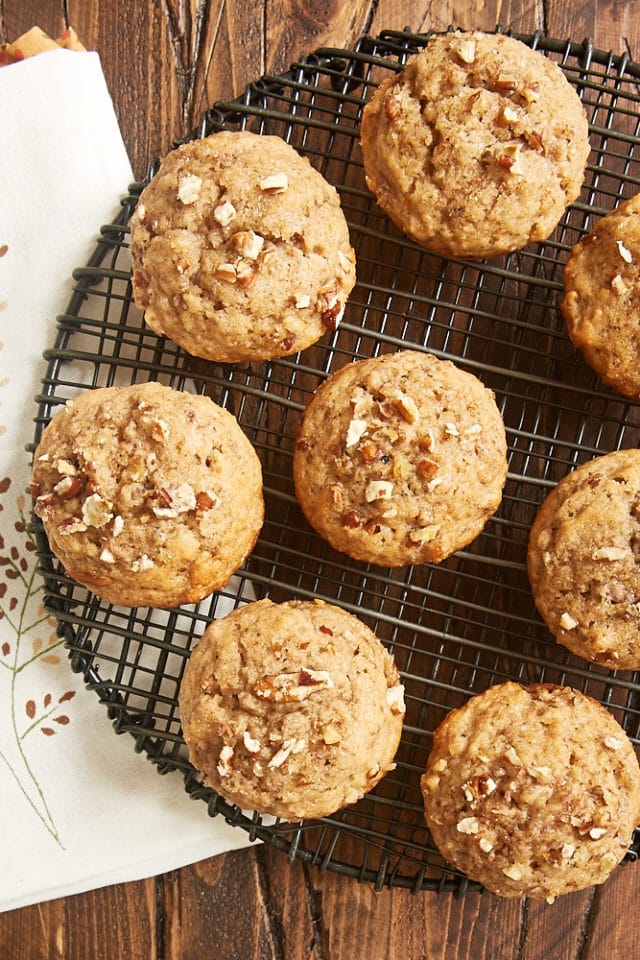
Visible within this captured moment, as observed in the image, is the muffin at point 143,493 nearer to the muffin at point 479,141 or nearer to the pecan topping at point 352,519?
the pecan topping at point 352,519

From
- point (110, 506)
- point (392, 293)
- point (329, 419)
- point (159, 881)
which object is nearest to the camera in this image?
point (110, 506)

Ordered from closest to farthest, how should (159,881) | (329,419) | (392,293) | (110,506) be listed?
(110,506) → (329,419) → (392,293) → (159,881)

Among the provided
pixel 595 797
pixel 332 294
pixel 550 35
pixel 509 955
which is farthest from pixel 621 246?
pixel 509 955

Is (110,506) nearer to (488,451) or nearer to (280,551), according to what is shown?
(280,551)

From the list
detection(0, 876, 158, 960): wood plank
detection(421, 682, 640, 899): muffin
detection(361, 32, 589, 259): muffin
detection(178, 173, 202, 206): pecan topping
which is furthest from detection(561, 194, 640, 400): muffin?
detection(0, 876, 158, 960): wood plank

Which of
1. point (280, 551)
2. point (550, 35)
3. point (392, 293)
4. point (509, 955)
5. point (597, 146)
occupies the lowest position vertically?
point (509, 955)

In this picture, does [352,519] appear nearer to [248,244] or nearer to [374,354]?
[374,354]
